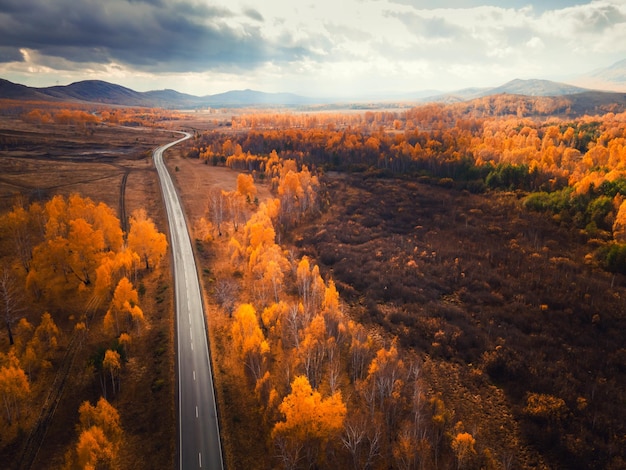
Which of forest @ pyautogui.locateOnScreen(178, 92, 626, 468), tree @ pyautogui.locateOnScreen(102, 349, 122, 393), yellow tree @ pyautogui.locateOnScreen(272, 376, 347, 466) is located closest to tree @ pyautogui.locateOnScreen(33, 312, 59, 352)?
tree @ pyautogui.locateOnScreen(102, 349, 122, 393)

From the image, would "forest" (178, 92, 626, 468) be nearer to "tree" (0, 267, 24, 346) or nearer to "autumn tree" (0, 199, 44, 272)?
"tree" (0, 267, 24, 346)

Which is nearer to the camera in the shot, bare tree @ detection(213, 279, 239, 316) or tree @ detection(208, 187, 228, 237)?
bare tree @ detection(213, 279, 239, 316)

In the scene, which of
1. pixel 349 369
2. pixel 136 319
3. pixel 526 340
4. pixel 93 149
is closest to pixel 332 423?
pixel 349 369

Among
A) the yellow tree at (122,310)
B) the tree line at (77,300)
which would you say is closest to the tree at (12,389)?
the tree line at (77,300)

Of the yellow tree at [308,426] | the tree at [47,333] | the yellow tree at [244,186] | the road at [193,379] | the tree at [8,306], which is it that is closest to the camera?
the yellow tree at [308,426]

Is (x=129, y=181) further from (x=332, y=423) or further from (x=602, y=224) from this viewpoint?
(x=602, y=224)

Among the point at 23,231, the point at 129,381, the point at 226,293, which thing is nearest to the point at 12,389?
the point at 129,381

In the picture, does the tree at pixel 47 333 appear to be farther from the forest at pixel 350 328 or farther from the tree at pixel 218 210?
the tree at pixel 218 210
